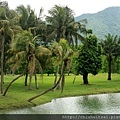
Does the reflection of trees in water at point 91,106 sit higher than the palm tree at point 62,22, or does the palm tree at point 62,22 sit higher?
the palm tree at point 62,22

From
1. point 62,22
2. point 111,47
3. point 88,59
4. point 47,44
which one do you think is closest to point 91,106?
point 62,22

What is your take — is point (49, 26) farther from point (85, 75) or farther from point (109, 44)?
point (109, 44)

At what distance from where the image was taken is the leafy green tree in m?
56.6

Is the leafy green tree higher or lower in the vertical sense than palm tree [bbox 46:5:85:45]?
lower

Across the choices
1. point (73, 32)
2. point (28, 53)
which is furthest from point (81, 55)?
point (28, 53)

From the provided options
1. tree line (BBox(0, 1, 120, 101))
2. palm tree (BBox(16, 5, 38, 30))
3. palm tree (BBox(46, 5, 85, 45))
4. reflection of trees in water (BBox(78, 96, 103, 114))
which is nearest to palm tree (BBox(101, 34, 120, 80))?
tree line (BBox(0, 1, 120, 101))

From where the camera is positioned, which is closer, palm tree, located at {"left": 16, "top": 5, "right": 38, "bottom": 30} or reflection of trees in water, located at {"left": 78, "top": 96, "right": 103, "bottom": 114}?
reflection of trees in water, located at {"left": 78, "top": 96, "right": 103, "bottom": 114}

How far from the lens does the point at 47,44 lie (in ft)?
169

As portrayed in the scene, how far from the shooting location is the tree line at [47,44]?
105ft

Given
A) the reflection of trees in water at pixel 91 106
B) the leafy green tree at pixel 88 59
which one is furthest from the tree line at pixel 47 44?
the reflection of trees in water at pixel 91 106

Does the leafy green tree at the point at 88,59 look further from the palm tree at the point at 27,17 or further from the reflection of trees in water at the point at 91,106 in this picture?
the reflection of trees in water at the point at 91,106

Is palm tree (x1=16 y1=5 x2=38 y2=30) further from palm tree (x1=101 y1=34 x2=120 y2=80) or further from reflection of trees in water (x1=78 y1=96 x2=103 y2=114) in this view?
palm tree (x1=101 y1=34 x2=120 y2=80)

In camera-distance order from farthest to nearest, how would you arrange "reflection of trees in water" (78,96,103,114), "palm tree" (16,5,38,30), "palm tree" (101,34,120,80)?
"palm tree" (101,34,120,80), "palm tree" (16,5,38,30), "reflection of trees in water" (78,96,103,114)

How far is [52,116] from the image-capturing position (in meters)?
26.2
